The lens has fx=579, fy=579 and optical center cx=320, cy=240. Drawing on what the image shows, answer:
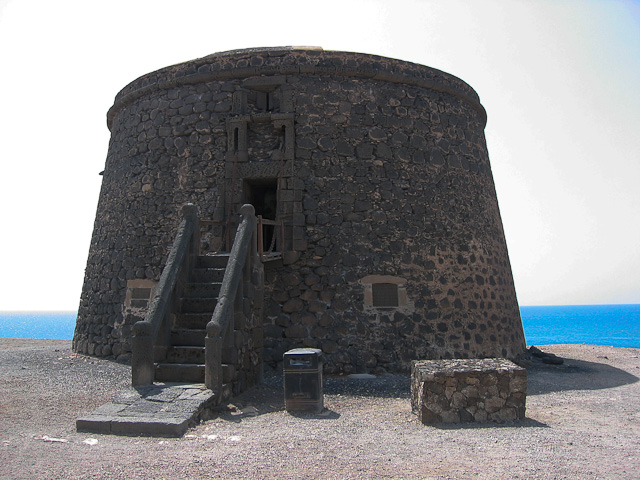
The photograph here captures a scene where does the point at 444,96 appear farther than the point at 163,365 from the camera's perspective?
Yes

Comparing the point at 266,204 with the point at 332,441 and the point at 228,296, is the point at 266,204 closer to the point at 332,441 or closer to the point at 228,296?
the point at 228,296

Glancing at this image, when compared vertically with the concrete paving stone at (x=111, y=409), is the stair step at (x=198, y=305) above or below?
above

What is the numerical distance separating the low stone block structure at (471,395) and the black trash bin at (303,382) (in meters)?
1.32

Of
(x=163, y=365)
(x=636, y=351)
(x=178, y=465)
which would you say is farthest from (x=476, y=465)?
(x=636, y=351)

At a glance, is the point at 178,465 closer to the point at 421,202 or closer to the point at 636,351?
the point at 421,202

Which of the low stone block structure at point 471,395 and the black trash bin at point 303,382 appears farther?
the black trash bin at point 303,382

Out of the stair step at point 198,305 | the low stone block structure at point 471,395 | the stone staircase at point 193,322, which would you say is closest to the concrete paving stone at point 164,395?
the stone staircase at point 193,322

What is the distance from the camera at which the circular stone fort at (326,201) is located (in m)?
10.5

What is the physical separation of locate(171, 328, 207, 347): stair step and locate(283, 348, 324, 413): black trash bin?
154 cm

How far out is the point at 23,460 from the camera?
17.0ft

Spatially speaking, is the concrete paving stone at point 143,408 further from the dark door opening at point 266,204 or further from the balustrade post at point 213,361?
the dark door opening at point 266,204

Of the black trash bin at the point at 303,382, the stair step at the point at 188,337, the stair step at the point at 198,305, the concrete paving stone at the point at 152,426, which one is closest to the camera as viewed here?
the concrete paving stone at the point at 152,426

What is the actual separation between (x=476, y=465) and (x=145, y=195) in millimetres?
8771

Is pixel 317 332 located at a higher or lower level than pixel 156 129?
lower
